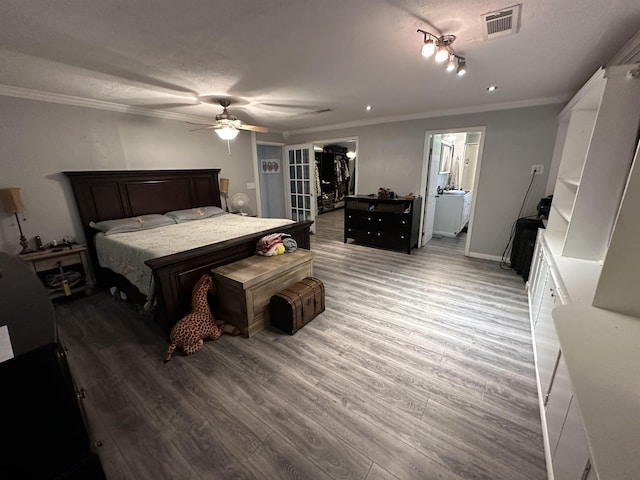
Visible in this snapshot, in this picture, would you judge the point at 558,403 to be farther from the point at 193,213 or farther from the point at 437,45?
the point at 193,213

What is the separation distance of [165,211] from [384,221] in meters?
3.63

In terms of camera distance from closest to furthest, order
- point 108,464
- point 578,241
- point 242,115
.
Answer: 1. point 108,464
2. point 578,241
3. point 242,115

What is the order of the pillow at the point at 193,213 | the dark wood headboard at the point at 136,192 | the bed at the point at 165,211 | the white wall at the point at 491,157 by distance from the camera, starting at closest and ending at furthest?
the bed at the point at 165,211, the dark wood headboard at the point at 136,192, the white wall at the point at 491,157, the pillow at the point at 193,213

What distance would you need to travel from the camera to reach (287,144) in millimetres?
6133

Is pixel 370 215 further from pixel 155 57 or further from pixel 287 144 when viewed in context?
pixel 155 57

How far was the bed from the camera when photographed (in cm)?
224

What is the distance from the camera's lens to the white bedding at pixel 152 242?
2.37m

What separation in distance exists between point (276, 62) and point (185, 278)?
206 centimetres

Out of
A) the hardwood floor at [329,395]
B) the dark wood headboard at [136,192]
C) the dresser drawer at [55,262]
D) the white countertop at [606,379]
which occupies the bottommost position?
the hardwood floor at [329,395]

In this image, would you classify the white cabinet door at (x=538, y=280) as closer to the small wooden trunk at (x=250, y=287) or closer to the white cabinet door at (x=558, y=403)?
the white cabinet door at (x=558, y=403)

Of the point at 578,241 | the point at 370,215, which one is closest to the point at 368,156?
the point at 370,215

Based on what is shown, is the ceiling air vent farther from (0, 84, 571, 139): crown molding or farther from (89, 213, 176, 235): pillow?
(89, 213, 176, 235): pillow

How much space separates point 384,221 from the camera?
459cm

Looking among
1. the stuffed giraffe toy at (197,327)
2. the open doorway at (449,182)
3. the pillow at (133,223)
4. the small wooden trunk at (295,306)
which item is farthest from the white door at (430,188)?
the pillow at (133,223)
